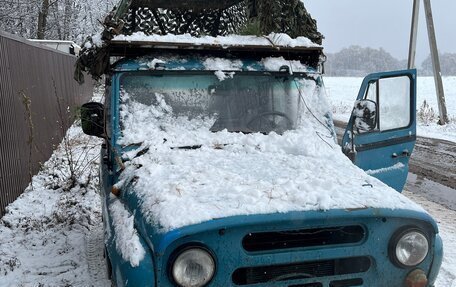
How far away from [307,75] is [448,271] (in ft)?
7.27

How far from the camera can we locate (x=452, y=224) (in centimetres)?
615

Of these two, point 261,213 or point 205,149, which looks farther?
point 205,149

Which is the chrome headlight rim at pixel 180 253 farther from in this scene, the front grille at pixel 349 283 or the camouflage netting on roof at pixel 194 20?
the camouflage netting on roof at pixel 194 20

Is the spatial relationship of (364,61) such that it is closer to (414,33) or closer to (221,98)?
(414,33)

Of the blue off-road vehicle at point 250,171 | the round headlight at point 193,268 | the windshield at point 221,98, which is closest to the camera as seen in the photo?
the round headlight at point 193,268

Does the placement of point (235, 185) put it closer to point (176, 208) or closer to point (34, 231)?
point (176, 208)

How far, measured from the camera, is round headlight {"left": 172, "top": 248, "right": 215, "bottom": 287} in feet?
7.70

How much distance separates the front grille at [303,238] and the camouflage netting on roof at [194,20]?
2147 millimetres

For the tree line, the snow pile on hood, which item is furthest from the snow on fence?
the tree line

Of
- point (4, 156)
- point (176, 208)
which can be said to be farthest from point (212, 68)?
point (4, 156)

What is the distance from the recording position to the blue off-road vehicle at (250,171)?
2.46 meters

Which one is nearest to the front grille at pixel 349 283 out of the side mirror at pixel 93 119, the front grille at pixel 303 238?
the front grille at pixel 303 238

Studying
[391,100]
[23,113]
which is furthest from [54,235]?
[391,100]

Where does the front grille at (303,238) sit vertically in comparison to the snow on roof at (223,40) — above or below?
below
